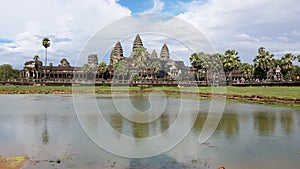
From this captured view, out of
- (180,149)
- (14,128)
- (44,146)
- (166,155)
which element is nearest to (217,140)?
(180,149)

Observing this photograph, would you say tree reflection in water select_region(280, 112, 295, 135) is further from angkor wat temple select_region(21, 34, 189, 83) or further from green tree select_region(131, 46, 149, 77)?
green tree select_region(131, 46, 149, 77)

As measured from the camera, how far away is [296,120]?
20.4 meters

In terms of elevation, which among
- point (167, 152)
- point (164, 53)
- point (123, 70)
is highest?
point (164, 53)

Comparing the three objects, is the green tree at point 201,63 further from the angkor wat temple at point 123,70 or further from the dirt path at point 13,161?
the dirt path at point 13,161

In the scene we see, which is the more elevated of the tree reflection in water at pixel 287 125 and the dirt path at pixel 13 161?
the tree reflection in water at pixel 287 125

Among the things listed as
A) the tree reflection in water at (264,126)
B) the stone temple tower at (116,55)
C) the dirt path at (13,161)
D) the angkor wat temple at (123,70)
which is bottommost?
the dirt path at (13,161)

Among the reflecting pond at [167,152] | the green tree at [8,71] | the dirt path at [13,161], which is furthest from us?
the green tree at [8,71]

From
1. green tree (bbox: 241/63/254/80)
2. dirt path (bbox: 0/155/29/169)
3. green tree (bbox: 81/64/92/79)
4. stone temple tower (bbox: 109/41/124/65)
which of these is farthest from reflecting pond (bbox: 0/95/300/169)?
stone temple tower (bbox: 109/41/124/65)

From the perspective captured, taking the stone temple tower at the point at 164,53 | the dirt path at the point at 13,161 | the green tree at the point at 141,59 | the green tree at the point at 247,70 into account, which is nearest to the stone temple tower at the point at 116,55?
the stone temple tower at the point at 164,53

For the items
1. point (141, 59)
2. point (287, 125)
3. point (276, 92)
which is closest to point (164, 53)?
point (141, 59)

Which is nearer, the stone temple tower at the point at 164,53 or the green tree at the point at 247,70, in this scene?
the green tree at the point at 247,70

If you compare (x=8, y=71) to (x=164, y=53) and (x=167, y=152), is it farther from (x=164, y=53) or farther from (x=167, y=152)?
(x=167, y=152)

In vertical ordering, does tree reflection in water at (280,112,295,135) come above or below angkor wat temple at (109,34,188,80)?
below

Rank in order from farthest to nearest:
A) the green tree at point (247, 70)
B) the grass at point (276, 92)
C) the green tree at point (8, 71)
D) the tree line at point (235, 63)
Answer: the green tree at point (8, 71) < the green tree at point (247, 70) < the tree line at point (235, 63) < the grass at point (276, 92)
